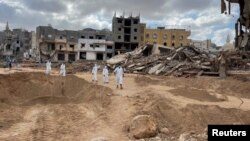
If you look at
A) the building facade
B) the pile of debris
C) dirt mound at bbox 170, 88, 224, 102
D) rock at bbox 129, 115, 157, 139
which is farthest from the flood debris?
the building facade

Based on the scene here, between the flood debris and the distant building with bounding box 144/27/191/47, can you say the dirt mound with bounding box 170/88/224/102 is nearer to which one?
the flood debris

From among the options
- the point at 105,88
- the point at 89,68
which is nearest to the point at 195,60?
the point at 89,68

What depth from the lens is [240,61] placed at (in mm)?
33250

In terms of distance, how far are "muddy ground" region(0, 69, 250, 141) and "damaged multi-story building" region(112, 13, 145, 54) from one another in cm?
5923

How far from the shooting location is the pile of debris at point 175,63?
34188 mm

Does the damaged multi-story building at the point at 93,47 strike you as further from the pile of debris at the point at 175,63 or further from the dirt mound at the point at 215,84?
the dirt mound at the point at 215,84

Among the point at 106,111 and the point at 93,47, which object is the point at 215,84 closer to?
the point at 106,111

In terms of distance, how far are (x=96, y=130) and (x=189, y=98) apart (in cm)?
623

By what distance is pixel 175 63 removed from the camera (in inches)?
1527

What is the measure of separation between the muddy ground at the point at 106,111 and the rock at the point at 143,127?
33 cm

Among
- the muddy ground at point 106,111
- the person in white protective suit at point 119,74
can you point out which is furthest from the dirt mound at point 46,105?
the person in white protective suit at point 119,74

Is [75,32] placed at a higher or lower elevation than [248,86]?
higher

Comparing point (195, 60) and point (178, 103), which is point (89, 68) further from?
point (178, 103)

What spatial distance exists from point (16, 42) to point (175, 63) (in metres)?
63.0
